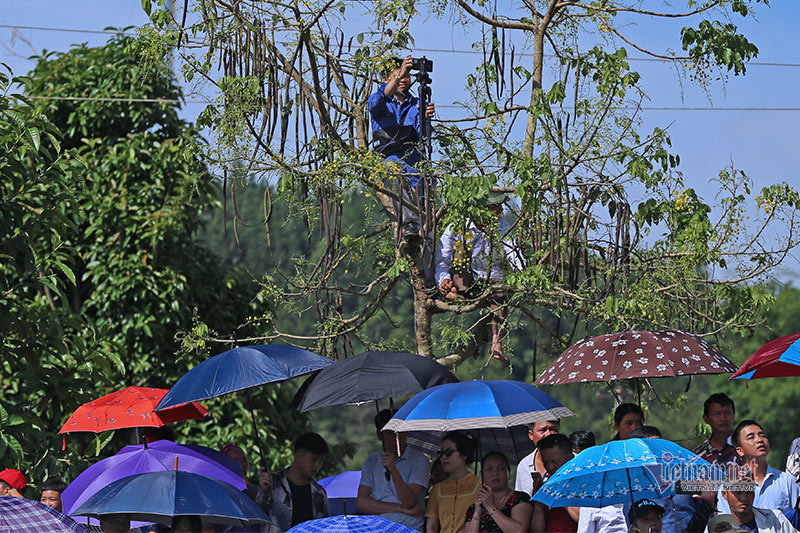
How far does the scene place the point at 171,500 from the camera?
180 inches

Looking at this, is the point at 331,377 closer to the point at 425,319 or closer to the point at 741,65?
the point at 425,319

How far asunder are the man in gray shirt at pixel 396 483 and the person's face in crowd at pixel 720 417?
152 centimetres

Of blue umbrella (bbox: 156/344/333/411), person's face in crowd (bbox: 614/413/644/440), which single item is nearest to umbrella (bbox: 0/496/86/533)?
blue umbrella (bbox: 156/344/333/411)

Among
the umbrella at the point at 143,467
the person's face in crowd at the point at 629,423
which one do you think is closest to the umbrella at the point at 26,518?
the umbrella at the point at 143,467

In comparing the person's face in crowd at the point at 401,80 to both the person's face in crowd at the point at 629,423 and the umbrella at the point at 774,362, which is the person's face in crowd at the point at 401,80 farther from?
the umbrella at the point at 774,362

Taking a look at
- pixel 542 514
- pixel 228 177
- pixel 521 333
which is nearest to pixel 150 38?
pixel 228 177

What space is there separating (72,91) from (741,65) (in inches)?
277

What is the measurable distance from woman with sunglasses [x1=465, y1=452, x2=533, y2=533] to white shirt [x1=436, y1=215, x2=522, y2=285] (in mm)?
1966

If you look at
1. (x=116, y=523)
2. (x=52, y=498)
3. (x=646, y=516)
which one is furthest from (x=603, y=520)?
(x=52, y=498)

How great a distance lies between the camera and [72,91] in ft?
37.4

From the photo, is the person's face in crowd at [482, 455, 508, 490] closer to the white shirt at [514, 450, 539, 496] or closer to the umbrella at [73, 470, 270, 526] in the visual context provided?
the white shirt at [514, 450, 539, 496]

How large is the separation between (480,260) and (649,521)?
2.70 meters

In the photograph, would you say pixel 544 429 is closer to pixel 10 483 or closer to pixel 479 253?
pixel 479 253

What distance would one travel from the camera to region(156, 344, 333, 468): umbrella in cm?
611
